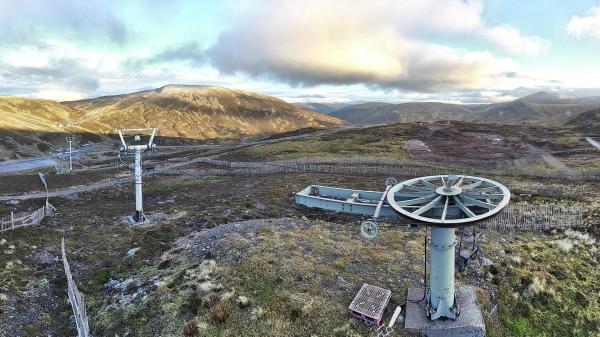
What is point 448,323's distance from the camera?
1784 centimetres

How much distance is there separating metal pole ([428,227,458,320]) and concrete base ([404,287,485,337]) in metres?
0.35

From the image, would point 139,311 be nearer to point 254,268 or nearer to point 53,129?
point 254,268

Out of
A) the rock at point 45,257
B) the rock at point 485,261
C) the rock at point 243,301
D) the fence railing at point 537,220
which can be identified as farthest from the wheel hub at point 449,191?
the rock at point 45,257

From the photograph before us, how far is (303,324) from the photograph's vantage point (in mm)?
18578

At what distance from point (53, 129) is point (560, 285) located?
753ft

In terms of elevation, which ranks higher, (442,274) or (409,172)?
(442,274)

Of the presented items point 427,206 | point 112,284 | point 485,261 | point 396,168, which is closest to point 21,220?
point 112,284

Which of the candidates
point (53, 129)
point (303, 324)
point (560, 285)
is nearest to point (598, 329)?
point (560, 285)

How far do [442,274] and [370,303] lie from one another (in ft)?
13.8

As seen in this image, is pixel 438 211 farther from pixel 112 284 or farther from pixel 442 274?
pixel 112 284

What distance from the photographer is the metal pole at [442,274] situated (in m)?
16.5

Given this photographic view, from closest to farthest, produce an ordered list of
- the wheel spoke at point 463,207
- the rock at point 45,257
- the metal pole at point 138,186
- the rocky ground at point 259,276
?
the wheel spoke at point 463,207
the rocky ground at point 259,276
the rock at point 45,257
the metal pole at point 138,186

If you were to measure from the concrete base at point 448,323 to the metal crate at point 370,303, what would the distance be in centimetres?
125

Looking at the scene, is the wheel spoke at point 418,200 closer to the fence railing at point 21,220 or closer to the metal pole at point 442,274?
the metal pole at point 442,274
